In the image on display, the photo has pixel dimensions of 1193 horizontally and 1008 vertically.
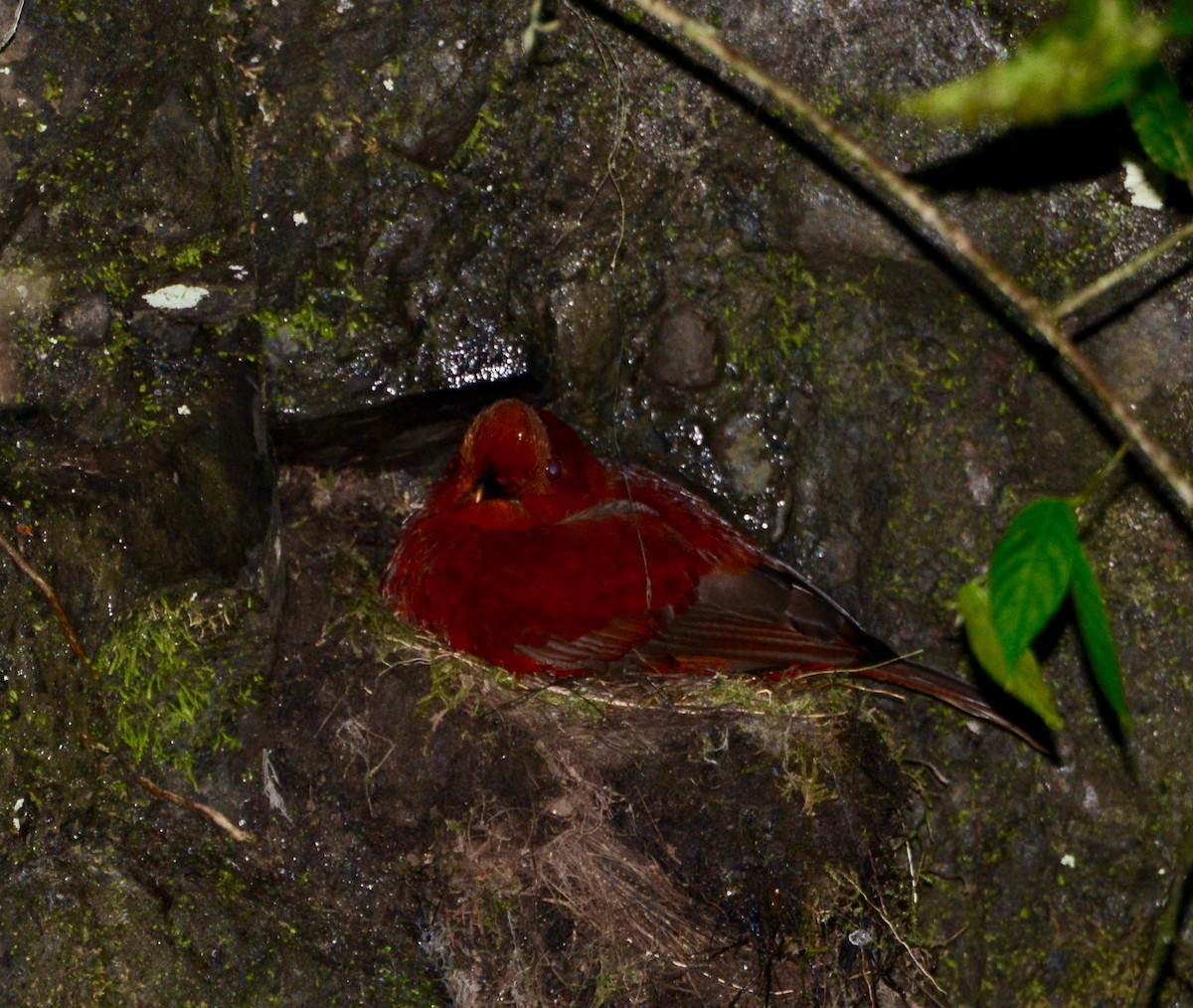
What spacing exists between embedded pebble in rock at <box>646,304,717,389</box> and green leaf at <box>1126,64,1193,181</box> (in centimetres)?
199

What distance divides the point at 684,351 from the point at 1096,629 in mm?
2452

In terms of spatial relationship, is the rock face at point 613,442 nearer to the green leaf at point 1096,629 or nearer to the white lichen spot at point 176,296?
the white lichen spot at point 176,296

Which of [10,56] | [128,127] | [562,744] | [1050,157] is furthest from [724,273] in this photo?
[10,56]

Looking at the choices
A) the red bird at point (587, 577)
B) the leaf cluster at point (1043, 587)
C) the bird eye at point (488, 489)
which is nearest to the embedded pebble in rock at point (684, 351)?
the red bird at point (587, 577)

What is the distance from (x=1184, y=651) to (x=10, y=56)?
3491mm

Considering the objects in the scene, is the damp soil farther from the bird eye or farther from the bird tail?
the bird eye

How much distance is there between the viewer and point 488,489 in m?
4.03

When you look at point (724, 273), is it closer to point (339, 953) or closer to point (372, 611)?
point (372, 611)

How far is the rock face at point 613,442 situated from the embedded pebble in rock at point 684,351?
16mm

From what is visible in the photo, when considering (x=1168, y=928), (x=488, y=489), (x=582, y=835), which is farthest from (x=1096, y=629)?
(x=488, y=489)

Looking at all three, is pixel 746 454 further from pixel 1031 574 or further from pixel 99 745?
pixel 1031 574

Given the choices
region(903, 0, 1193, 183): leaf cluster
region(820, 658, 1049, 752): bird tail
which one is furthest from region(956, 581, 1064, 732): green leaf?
region(820, 658, 1049, 752): bird tail

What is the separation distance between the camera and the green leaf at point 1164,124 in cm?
194

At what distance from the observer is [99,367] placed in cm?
332
